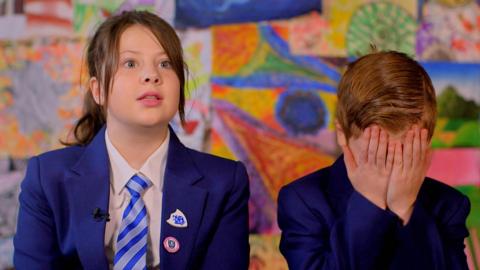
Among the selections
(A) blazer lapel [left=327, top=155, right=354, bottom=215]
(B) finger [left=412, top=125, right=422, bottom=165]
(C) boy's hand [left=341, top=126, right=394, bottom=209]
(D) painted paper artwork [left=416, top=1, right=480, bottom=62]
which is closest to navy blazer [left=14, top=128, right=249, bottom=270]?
(A) blazer lapel [left=327, top=155, right=354, bottom=215]

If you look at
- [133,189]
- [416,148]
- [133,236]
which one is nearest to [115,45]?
[133,189]

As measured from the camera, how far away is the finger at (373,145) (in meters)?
1.46

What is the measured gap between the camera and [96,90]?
1661 millimetres

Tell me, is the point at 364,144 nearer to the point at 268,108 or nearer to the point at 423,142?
the point at 423,142

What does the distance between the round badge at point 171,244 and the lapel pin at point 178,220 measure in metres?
0.03

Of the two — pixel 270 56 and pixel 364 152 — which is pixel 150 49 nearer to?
pixel 364 152

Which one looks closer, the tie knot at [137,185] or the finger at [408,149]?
the finger at [408,149]

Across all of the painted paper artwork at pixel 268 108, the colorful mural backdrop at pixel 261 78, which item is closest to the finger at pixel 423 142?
the colorful mural backdrop at pixel 261 78

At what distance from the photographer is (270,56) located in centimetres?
238

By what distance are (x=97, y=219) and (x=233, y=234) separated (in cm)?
32

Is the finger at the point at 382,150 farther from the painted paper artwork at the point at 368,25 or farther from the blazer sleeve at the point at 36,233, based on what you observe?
the painted paper artwork at the point at 368,25

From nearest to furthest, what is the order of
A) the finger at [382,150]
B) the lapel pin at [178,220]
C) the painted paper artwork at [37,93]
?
the finger at [382,150] → the lapel pin at [178,220] → the painted paper artwork at [37,93]

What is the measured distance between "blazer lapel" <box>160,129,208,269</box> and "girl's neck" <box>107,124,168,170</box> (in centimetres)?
5

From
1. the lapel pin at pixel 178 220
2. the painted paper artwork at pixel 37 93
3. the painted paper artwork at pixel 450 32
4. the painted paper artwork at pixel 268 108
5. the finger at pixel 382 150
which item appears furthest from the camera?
the painted paper artwork at pixel 450 32
